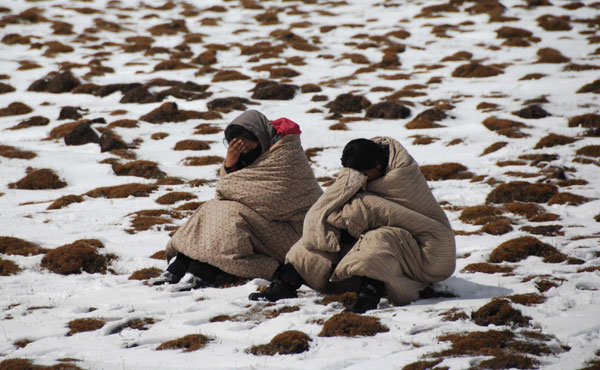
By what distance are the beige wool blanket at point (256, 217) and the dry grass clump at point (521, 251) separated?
2.90m

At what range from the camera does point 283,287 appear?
7.04m

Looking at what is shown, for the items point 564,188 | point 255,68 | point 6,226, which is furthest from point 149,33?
point 564,188

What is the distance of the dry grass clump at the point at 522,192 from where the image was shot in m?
12.3

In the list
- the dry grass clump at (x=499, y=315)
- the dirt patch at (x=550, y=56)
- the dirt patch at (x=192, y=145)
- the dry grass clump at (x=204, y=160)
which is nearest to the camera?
the dry grass clump at (x=499, y=315)

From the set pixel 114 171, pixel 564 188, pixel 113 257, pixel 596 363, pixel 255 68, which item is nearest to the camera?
pixel 596 363

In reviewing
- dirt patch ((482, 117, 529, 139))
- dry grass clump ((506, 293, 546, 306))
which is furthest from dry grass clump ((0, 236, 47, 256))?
Result: dirt patch ((482, 117, 529, 139))

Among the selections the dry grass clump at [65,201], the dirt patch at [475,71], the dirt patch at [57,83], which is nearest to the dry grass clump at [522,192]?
the dry grass clump at [65,201]

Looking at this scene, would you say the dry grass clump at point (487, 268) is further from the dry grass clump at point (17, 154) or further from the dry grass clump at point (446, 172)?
the dry grass clump at point (17, 154)

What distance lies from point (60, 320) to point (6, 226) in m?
6.03

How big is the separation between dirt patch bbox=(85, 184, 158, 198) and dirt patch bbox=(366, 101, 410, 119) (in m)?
11.0

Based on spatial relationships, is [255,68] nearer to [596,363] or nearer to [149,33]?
[149,33]

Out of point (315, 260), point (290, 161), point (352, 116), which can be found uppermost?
point (290, 161)

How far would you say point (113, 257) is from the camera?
9688mm

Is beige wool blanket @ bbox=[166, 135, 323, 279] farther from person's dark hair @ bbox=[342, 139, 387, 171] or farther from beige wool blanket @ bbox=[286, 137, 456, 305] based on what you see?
person's dark hair @ bbox=[342, 139, 387, 171]
